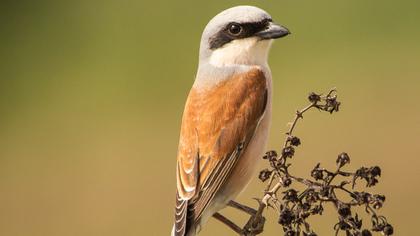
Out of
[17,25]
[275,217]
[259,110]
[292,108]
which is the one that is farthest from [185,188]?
[17,25]

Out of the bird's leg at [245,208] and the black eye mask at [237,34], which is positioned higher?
the black eye mask at [237,34]

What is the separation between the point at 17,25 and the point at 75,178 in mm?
2531

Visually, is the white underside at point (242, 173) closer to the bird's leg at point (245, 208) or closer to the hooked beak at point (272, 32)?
the bird's leg at point (245, 208)

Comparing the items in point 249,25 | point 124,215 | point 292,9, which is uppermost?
point 249,25

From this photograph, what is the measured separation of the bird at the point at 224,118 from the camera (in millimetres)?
3842

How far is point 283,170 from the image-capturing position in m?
3.12

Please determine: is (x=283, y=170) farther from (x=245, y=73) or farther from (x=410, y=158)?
(x=410, y=158)

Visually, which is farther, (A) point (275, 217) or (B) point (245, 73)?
(A) point (275, 217)

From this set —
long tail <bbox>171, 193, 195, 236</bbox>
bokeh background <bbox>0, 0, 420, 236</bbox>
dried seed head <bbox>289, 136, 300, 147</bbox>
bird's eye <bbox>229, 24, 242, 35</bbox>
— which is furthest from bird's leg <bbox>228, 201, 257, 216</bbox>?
bokeh background <bbox>0, 0, 420, 236</bbox>

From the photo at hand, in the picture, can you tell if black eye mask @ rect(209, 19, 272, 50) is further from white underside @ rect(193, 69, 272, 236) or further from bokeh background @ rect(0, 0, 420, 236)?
bokeh background @ rect(0, 0, 420, 236)

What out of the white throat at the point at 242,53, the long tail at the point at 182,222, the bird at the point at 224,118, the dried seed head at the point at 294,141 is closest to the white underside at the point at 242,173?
the bird at the point at 224,118

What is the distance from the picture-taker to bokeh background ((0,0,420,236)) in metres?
6.99

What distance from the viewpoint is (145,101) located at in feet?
27.2

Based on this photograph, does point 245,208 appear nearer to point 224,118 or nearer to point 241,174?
point 241,174
